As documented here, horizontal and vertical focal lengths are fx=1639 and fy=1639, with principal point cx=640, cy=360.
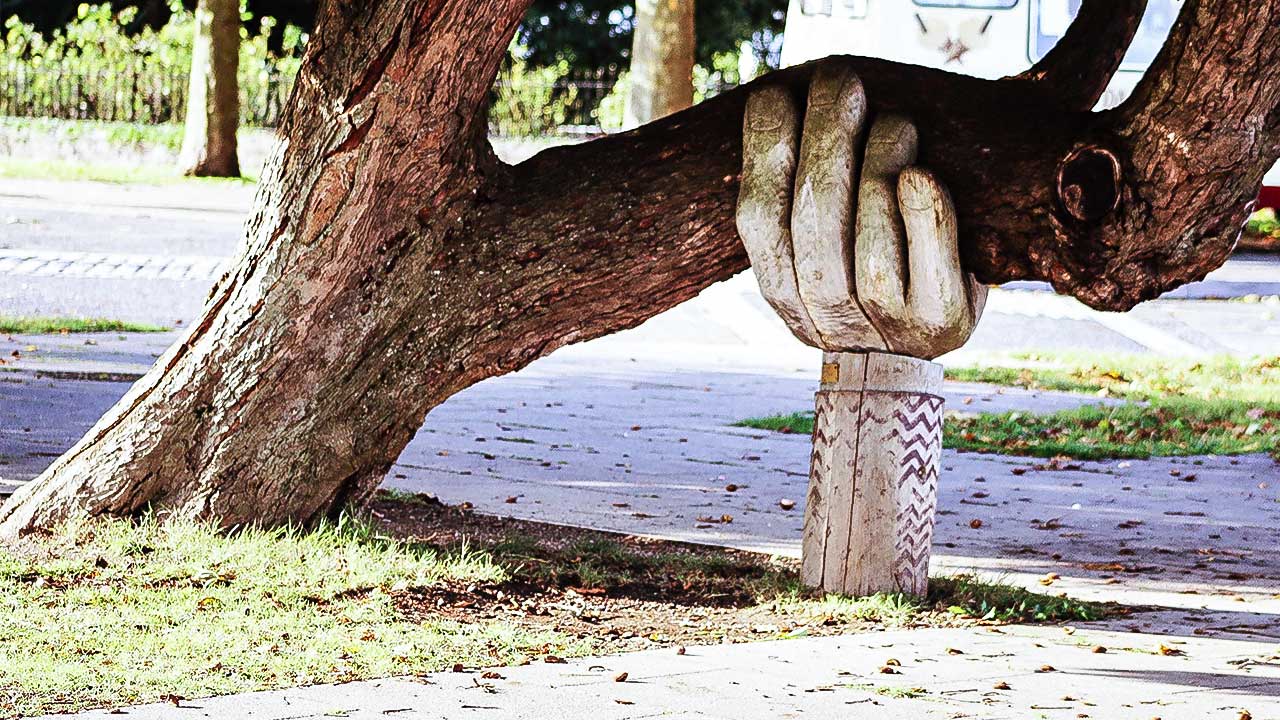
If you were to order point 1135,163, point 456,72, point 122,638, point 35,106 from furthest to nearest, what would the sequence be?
point 35,106, point 456,72, point 1135,163, point 122,638

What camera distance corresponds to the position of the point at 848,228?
4965mm

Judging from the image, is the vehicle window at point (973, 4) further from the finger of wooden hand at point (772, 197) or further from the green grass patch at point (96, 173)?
the green grass patch at point (96, 173)

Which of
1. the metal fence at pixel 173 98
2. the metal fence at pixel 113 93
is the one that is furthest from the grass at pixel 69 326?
the metal fence at pixel 113 93

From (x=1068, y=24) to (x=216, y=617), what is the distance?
12.0m

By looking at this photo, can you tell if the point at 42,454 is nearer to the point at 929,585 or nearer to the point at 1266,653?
the point at 929,585

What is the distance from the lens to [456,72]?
515cm

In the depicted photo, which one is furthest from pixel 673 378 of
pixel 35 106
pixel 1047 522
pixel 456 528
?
pixel 35 106

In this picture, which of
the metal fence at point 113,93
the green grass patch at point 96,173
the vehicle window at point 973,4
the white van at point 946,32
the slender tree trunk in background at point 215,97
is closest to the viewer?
the white van at point 946,32

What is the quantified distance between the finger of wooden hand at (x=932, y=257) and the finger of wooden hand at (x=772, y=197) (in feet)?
1.23

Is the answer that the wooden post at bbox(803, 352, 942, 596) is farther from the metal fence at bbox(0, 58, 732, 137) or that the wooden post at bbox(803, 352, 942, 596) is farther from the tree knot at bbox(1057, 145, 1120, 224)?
the metal fence at bbox(0, 58, 732, 137)

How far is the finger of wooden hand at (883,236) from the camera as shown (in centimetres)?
487

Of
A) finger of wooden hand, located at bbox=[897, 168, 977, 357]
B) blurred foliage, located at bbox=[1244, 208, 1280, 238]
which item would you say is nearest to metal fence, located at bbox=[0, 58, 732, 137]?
blurred foliage, located at bbox=[1244, 208, 1280, 238]

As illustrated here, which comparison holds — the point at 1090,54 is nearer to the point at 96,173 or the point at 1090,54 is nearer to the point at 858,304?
the point at 858,304

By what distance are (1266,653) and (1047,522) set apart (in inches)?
93.7
